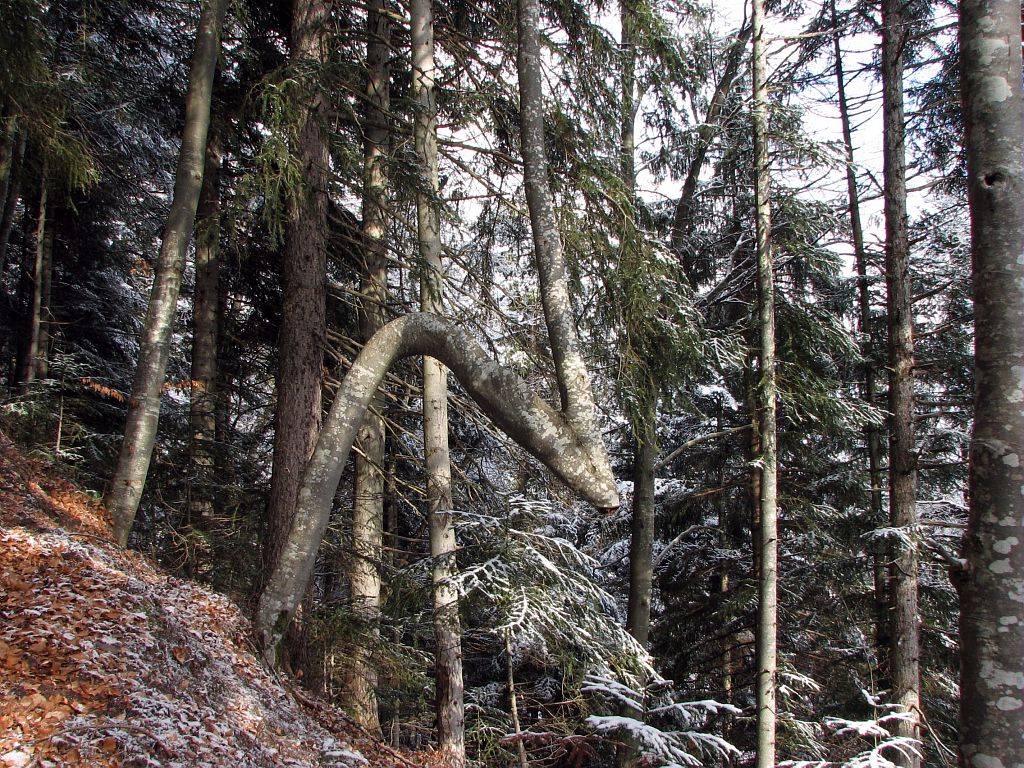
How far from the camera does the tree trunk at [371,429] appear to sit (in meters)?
6.84

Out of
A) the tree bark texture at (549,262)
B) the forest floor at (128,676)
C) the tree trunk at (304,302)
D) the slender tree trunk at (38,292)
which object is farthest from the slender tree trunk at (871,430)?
the slender tree trunk at (38,292)

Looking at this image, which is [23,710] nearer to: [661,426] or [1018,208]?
[1018,208]

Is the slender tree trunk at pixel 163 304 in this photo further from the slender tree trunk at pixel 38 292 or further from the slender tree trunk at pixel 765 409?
the slender tree trunk at pixel 765 409

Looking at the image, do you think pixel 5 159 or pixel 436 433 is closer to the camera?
pixel 436 433

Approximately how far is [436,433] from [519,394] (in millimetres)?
3710

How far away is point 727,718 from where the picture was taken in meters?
9.73

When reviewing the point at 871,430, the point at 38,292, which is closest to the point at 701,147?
the point at 871,430

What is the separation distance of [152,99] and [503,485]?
8.94 meters

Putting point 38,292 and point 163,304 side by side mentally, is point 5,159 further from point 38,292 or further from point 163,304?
point 163,304

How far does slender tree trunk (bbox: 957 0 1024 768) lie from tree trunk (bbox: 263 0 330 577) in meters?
5.56

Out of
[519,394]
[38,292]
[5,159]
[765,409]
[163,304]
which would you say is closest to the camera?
[519,394]

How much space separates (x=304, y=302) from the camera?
6711 mm

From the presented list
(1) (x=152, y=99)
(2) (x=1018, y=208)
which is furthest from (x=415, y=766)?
(1) (x=152, y=99)

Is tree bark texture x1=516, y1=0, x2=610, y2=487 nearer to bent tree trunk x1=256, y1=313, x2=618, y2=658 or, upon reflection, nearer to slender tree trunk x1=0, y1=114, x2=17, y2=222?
bent tree trunk x1=256, y1=313, x2=618, y2=658
